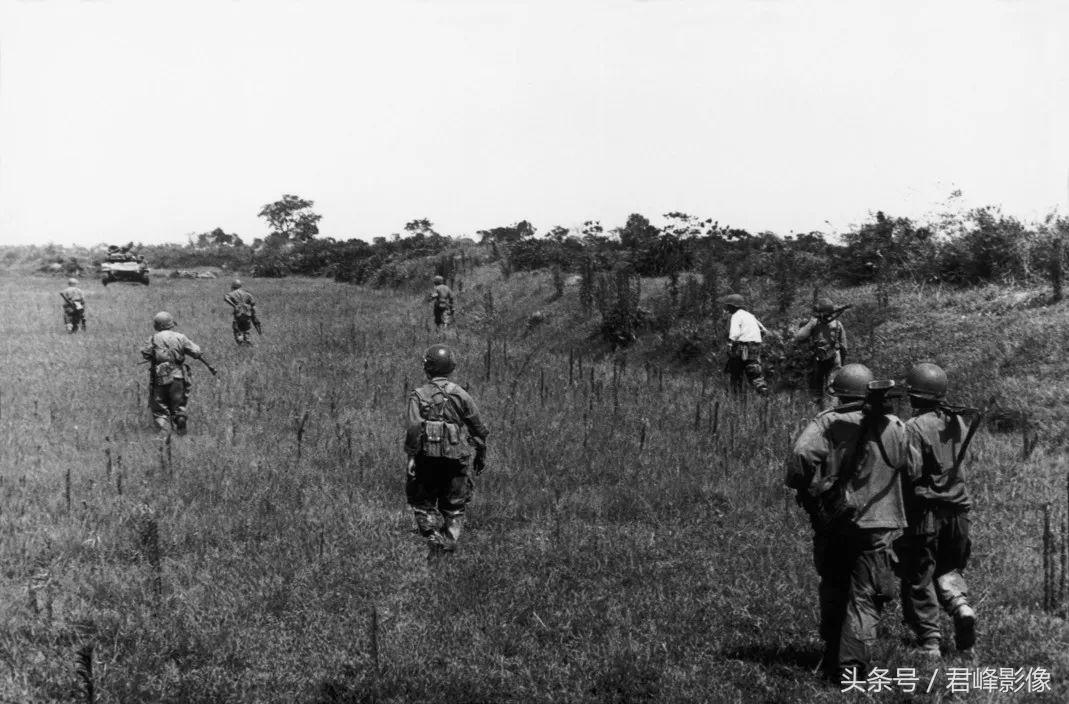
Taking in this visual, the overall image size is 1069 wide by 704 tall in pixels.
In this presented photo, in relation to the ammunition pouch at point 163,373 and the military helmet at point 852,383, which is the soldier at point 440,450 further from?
the ammunition pouch at point 163,373

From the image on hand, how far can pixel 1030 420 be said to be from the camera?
9977 millimetres

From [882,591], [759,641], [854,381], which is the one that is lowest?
[759,641]

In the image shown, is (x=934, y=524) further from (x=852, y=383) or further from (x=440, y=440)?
(x=440, y=440)

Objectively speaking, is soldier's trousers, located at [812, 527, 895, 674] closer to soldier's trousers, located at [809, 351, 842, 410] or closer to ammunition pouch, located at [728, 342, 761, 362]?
soldier's trousers, located at [809, 351, 842, 410]

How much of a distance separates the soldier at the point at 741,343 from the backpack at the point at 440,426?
676 centimetres

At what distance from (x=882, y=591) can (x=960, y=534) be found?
102 cm

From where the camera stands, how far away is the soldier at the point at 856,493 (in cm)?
451

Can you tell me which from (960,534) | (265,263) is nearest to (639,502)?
(960,534)

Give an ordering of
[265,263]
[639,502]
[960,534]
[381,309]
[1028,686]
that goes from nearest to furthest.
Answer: [1028,686], [960,534], [639,502], [381,309], [265,263]

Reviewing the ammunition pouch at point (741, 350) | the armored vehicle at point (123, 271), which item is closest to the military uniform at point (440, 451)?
the ammunition pouch at point (741, 350)

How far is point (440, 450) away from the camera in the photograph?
6.55m

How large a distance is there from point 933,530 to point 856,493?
3.21 ft

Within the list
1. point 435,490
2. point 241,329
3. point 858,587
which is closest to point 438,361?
point 435,490

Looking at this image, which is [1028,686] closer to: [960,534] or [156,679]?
[960,534]
